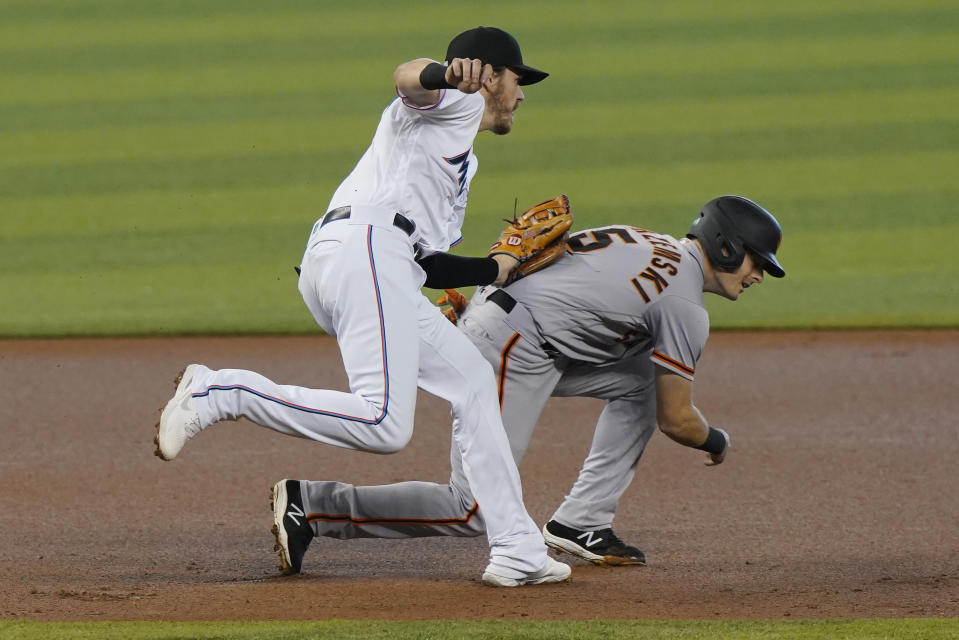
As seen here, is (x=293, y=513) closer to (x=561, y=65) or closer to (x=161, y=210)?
(x=161, y=210)

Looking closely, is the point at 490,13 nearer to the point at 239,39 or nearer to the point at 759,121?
the point at 239,39

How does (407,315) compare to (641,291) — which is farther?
(641,291)

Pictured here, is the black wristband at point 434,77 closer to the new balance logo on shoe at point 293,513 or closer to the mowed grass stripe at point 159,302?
the new balance logo on shoe at point 293,513

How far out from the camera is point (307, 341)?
8.86 m

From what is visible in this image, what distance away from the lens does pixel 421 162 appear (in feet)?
13.1

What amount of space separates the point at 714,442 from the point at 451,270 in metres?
1.08

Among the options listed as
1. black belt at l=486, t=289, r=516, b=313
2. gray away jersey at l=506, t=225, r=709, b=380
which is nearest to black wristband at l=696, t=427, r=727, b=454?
gray away jersey at l=506, t=225, r=709, b=380

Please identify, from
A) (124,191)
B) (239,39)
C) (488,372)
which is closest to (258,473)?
(488,372)

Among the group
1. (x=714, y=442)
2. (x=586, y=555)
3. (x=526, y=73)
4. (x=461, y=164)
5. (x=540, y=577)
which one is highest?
(x=526, y=73)

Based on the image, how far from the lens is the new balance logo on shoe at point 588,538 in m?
4.64

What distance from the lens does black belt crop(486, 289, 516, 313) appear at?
4469 mm

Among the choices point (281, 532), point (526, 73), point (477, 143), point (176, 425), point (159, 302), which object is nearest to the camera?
point (176, 425)

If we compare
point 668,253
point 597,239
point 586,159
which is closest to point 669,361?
point 668,253

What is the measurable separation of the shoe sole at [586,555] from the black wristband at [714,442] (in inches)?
18.5
